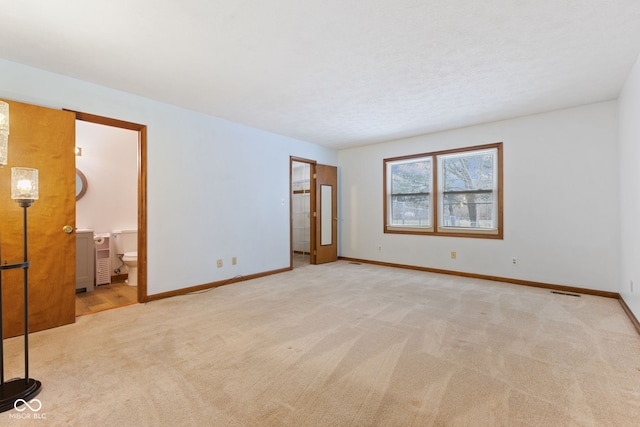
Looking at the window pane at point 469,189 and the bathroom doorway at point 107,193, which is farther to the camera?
the window pane at point 469,189

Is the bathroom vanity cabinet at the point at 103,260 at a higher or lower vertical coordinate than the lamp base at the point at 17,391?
higher

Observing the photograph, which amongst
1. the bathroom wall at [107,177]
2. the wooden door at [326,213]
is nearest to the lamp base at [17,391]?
the bathroom wall at [107,177]

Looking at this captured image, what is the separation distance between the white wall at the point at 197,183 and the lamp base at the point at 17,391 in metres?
1.86

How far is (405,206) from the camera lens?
5.91 metres

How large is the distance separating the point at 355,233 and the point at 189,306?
3906mm

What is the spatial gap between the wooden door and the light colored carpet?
2630mm

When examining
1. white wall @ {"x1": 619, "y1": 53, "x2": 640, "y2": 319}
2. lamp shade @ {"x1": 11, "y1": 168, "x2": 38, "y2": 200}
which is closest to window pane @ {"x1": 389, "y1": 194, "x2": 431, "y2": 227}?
white wall @ {"x1": 619, "y1": 53, "x2": 640, "y2": 319}

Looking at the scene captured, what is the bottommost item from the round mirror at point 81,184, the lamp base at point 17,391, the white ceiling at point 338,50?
the lamp base at point 17,391

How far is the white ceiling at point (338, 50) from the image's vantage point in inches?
82.9

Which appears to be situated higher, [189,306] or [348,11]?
[348,11]

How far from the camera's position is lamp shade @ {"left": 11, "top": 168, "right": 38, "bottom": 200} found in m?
1.82

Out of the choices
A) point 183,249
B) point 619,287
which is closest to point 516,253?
point 619,287

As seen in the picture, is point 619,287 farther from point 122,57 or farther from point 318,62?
point 122,57

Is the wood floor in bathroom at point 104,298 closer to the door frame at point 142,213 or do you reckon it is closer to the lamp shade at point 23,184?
the door frame at point 142,213
